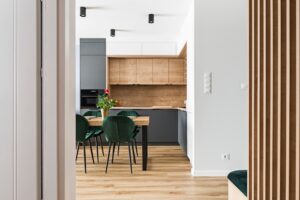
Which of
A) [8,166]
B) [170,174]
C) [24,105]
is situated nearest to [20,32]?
[24,105]

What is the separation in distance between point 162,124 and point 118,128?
254 cm

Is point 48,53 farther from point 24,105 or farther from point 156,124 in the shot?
point 156,124

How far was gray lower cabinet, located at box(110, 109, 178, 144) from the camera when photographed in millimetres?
6285

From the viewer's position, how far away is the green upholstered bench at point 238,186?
1.95 m

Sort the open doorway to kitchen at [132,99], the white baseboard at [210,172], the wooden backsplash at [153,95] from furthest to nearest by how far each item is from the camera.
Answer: the wooden backsplash at [153,95] → the white baseboard at [210,172] → the open doorway to kitchen at [132,99]

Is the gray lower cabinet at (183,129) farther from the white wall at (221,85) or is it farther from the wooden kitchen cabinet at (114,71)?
the wooden kitchen cabinet at (114,71)

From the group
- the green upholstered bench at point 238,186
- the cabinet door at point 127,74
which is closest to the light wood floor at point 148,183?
the green upholstered bench at point 238,186

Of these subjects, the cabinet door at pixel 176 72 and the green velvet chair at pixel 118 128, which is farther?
the cabinet door at pixel 176 72

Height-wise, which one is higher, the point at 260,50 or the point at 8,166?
the point at 260,50

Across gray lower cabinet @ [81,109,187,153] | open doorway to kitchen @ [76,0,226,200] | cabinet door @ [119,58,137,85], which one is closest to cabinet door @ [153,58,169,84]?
open doorway to kitchen @ [76,0,226,200]

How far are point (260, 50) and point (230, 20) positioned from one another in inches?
101

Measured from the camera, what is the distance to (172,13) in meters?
5.08

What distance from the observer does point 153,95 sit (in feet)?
24.4

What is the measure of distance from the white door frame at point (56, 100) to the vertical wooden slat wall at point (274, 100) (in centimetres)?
107
